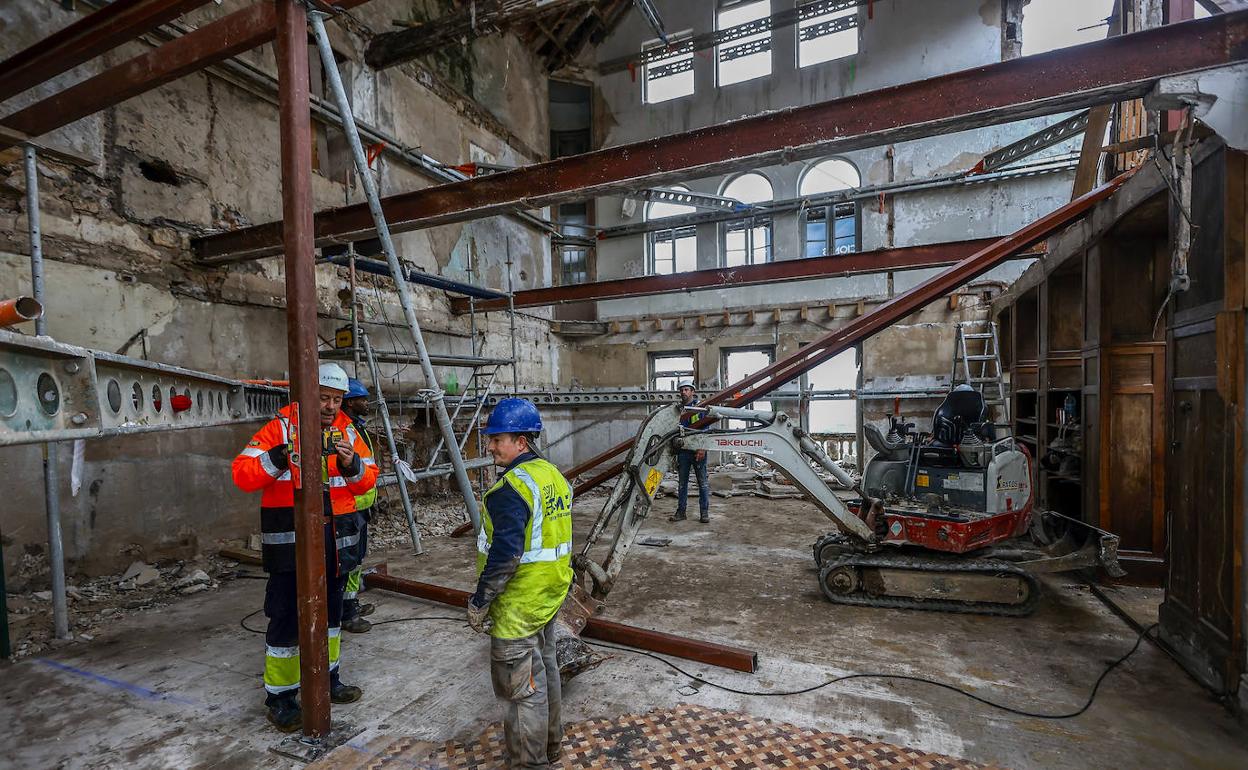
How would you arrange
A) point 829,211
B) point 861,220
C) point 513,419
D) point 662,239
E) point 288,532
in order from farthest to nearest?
point 662,239 → point 829,211 → point 861,220 → point 288,532 → point 513,419

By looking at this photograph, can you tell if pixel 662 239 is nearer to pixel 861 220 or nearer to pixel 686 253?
pixel 686 253

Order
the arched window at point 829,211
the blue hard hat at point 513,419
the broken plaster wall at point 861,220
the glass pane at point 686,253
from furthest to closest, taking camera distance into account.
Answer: the glass pane at point 686,253 → the arched window at point 829,211 → the broken plaster wall at point 861,220 → the blue hard hat at point 513,419

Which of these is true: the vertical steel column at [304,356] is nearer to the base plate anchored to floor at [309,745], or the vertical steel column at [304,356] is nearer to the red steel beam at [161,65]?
the base plate anchored to floor at [309,745]

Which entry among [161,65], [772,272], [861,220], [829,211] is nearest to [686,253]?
[829,211]

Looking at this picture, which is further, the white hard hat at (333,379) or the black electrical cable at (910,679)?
the white hard hat at (333,379)

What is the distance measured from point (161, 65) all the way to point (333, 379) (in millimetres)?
2602

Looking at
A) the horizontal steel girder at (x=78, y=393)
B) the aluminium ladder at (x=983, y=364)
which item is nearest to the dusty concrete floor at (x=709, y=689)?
the horizontal steel girder at (x=78, y=393)

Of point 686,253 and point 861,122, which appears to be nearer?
point 861,122

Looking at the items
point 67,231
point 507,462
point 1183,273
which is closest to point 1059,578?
point 1183,273

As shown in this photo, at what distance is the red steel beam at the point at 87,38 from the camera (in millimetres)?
3766

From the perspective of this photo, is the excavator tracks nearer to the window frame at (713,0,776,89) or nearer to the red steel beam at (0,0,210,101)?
the red steel beam at (0,0,210,101)

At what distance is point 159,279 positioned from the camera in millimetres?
6793

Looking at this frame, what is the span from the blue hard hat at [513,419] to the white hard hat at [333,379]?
1339mm

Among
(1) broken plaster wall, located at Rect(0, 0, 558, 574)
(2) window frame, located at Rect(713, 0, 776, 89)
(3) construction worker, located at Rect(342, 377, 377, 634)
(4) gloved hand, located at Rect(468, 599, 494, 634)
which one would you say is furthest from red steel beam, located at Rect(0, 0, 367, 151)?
(2) window frame, located at Rect(713, 0, 776, 89)
